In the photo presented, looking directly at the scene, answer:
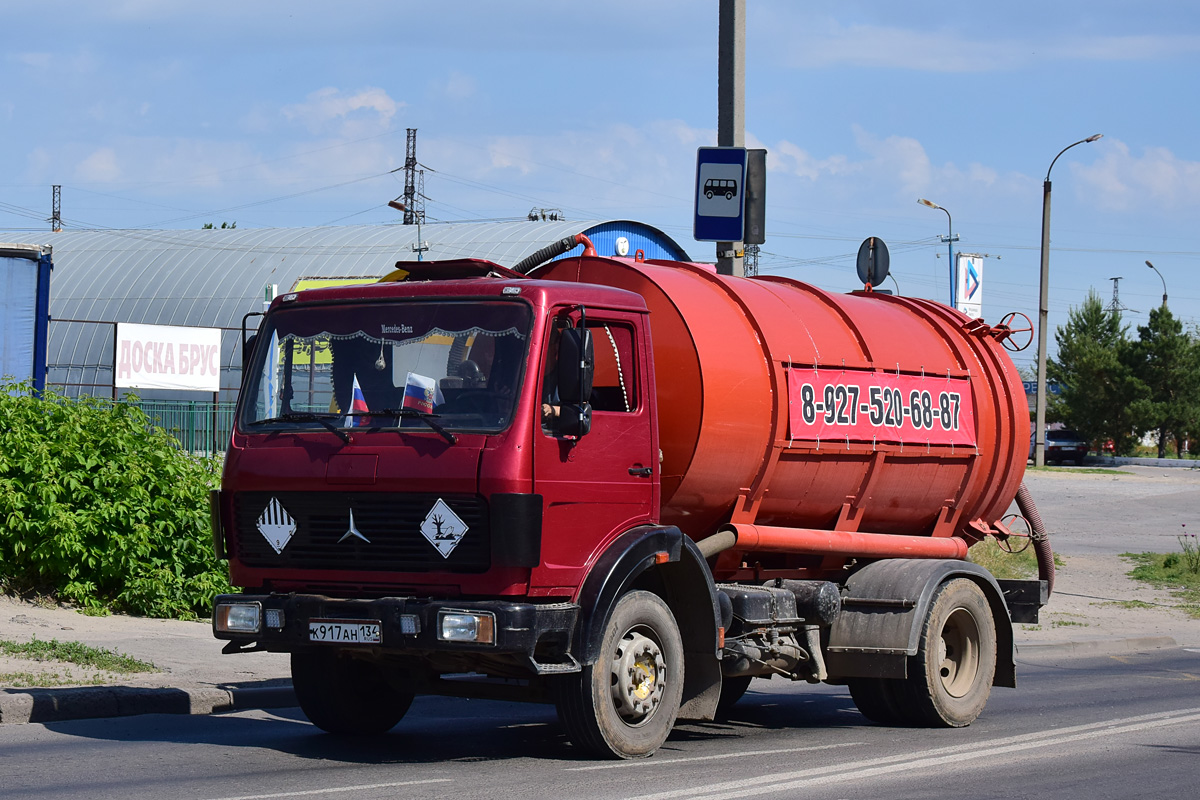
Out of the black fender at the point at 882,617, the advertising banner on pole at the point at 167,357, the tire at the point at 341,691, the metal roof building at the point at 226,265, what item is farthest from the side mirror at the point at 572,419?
the metal roof building at the point at 226,265

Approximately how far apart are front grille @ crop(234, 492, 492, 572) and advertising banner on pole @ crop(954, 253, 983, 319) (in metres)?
41.5

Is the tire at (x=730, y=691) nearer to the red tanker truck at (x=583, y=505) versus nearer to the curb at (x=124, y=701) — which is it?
the red tanker truck at (x=583, y=505)

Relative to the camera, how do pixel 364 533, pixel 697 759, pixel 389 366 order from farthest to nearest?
pixel 697 759, pixel 389 366, pixel 364 533

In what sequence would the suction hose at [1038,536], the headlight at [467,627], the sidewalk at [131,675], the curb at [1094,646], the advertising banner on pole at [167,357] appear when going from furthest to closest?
the advertising banner on pole at [167,357] → the curb at [1094,646] → the suction hose at [1038,536] → the sidewalk at [131,675] → the headlight at [467,627]

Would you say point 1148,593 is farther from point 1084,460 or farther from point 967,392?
point 1084,460

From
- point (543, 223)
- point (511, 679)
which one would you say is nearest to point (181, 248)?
point (543, 223)

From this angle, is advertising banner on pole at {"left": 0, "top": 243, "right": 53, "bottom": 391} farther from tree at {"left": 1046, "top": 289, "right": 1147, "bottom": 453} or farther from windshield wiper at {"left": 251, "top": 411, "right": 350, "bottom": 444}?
tree at {"left": 1046, "top": 289, "right": 1147, "bottom": 453}

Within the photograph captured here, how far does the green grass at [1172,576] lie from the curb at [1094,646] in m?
4.18

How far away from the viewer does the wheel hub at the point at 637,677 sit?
7.97m

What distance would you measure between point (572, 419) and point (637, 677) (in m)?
1.55

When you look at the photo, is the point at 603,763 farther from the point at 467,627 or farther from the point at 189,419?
the point at 189,419

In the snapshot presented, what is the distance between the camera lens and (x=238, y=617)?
7949 mm

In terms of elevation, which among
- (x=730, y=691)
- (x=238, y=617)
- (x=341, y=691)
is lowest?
(x=730, y=691)

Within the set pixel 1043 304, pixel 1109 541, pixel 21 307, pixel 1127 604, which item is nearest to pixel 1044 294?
pixel 1043 304
